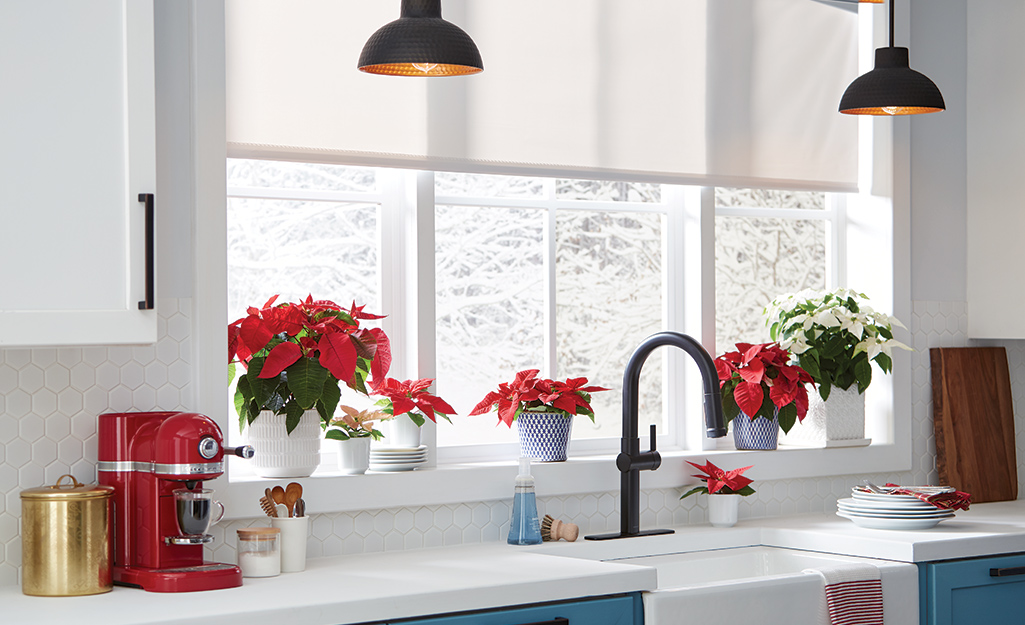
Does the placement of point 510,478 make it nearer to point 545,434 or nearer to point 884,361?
point 545,434

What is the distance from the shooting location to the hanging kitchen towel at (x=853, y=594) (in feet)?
8.39

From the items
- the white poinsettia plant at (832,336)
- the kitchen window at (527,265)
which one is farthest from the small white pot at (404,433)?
the white poinsettia plant at (832,336)

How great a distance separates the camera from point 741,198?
359 cm

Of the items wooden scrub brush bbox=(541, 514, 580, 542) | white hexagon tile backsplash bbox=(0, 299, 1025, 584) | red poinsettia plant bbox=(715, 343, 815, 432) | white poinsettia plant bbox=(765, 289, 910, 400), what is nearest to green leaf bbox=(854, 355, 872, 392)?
white poinsettia plant bbox=(765, 289, 910, 400)

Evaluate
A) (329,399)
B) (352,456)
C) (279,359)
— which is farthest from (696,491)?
(279,359)

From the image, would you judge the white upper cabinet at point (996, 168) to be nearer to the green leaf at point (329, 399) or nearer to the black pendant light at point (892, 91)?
the black pendant light at point (892, 91)

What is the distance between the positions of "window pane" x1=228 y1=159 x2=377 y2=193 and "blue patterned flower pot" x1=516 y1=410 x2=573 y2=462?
0.73m

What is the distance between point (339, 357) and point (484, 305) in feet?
2.20

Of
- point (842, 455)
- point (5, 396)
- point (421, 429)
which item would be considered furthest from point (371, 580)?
point (842, 455)

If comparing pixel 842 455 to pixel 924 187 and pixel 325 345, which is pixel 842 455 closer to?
pixel 924 187

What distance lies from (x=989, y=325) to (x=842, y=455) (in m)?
0.71

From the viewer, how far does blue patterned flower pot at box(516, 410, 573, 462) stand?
9.78 feet

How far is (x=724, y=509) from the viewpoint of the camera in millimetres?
3107

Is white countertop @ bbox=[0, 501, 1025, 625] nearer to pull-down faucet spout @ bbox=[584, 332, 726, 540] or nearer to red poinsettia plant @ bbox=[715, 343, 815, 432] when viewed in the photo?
pull-down faucet spout @ bbox=[584, 332, 726, 540]
